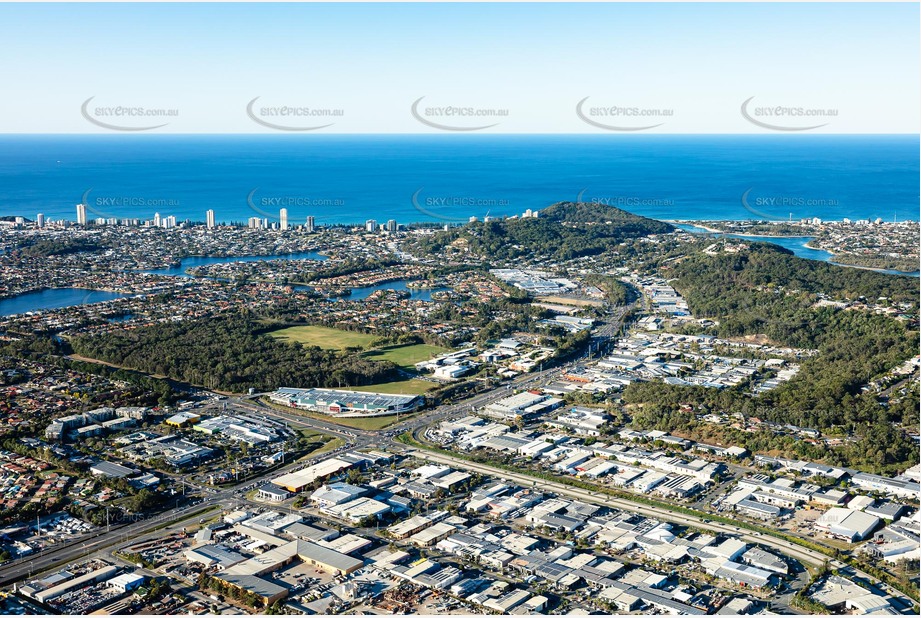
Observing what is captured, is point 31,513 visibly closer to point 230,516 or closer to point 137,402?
point 230,516

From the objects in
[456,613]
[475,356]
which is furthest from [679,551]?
[475,356]

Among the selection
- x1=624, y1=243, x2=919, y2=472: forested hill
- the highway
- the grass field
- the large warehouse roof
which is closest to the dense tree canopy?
the highway

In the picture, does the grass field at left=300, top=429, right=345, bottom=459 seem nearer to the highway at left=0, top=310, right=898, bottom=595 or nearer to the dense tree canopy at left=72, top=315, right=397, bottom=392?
the highway at left=0, top=310, right=898, bottom=595

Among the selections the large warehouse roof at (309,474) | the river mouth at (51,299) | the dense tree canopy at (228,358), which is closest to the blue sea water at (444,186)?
the river mouth at (51,299)

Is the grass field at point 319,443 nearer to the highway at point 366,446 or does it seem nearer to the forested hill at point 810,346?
the highway at point 366,446

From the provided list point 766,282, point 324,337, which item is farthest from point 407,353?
point 766,282

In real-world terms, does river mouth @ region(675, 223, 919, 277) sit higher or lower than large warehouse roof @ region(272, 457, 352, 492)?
higher
